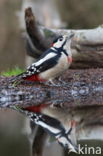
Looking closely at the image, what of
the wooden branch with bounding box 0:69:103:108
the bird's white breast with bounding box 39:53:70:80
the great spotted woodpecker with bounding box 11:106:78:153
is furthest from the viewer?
the bird's white breast with bounding box 39:53:70:80

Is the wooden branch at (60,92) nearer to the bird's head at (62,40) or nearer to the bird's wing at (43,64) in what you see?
the bird's wing at (43,64)

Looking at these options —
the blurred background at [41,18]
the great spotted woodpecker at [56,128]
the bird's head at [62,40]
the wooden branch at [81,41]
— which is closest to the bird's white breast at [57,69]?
the bird's head at [62,40]

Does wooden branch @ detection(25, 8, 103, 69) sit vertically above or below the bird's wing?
above

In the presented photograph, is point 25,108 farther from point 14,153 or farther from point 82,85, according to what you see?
point 82,85

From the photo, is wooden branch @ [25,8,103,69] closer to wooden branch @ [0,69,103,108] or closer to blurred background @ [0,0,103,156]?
wooden branch @ [0,69,103,108]

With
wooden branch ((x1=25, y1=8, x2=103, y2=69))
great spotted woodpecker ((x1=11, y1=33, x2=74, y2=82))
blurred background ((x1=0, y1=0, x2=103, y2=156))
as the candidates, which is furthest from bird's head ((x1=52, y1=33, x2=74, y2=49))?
blurred background ((x1=0, y1=0, x2=103, y2=156))

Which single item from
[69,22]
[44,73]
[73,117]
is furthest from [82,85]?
[69,22]
